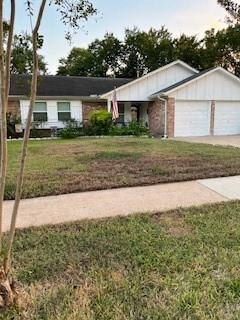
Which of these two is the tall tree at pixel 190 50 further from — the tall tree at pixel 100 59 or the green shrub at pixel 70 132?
the green shrub at pixel 70 132

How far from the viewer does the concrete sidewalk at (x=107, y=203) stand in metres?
4.25

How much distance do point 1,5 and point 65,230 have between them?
2606mm

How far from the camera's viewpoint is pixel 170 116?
17500 millimetres

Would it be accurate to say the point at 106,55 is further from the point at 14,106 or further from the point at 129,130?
the point at 129,130

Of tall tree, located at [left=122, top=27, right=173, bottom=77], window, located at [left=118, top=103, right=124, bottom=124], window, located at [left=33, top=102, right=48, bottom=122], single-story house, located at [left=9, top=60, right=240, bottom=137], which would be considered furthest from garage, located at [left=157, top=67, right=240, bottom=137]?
tall tree, located at [left=122, top=27, right=173, bottom=77]

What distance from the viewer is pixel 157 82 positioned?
65.2 ft

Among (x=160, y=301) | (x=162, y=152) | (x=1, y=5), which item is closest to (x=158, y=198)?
(x=160, y=301)

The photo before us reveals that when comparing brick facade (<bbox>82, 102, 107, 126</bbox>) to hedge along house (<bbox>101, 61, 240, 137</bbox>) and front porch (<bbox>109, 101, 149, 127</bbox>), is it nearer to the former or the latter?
front porch (<bbox>109, 101, 149, 127</bbox>)

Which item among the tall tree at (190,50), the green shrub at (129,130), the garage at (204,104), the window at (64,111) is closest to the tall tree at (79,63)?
the tall tree at (190,50)

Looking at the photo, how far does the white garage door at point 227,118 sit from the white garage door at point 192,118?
67 cm

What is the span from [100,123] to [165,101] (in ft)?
13.4

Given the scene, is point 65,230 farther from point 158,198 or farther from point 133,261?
point 158,198

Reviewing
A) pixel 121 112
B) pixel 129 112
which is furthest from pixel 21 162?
pixel 129 112

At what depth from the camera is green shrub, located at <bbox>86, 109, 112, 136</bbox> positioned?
1747cm
